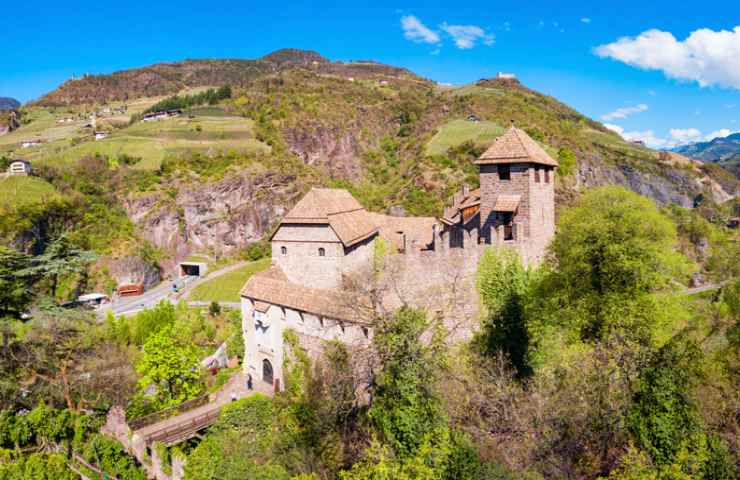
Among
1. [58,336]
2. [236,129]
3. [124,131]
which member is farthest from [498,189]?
[124,131]

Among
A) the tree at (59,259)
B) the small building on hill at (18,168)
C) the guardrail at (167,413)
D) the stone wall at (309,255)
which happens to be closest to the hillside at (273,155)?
the small building on hill at (18,168)

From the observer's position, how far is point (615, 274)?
21.9m

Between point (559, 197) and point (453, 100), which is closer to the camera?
Result: point (559, 197)

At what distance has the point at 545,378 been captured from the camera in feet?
71.2

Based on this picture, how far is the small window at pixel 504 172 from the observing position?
86.8 ft

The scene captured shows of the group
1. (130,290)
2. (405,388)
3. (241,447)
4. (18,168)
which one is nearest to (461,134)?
(130,290)

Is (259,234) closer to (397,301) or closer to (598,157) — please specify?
(397,301)

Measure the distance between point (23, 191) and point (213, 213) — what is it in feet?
91.9

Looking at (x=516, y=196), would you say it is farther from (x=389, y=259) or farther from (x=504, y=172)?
(x=389, y=259)

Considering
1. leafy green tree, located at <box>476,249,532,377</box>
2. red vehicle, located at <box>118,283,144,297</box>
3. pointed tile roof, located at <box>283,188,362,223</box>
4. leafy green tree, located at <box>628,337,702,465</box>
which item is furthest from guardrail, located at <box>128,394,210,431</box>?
red vehicle, located at <box>118,283,144,297</box>

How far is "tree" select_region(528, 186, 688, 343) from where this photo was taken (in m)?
21.4

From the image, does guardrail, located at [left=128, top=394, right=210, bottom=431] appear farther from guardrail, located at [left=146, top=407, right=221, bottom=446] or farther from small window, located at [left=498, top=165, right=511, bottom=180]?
small window, located at [left=498, top=165, right=511, bottom=180]

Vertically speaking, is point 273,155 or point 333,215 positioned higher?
point 273,155

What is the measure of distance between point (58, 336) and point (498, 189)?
103 ft
